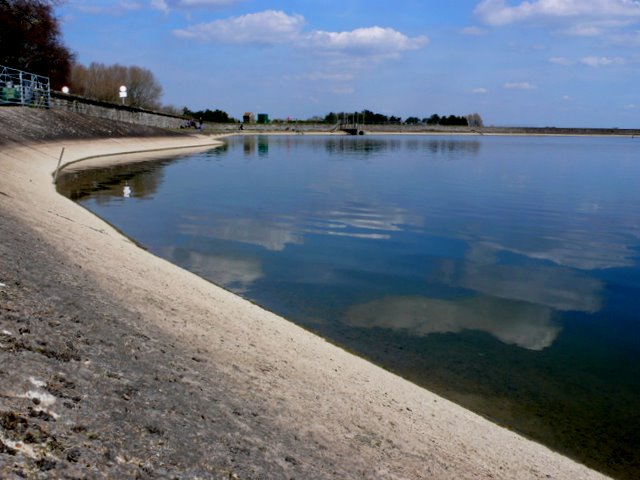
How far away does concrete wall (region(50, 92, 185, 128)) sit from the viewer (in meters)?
56.4

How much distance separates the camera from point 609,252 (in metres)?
19.3

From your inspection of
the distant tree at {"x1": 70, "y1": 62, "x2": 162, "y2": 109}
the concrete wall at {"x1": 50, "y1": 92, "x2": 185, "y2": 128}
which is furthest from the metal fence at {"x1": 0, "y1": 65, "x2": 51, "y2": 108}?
the distant tree at {"x1": 70, "y1": 62, "x2": 162, "y2": 109}

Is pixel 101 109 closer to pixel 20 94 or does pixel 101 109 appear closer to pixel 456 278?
pixel 20 94

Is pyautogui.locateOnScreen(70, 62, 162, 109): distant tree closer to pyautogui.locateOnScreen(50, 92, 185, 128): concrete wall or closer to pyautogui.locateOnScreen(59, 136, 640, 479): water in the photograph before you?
pyautogui.locateOnScreen(50, 92, 185, 128): concrete wall

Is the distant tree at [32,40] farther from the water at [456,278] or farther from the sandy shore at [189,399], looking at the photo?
the sandy shore at [189,399]

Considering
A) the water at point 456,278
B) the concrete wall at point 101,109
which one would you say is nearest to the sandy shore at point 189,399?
the water at point 456,278

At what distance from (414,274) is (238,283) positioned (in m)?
4.84

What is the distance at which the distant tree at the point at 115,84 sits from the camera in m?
121

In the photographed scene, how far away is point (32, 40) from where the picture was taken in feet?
216

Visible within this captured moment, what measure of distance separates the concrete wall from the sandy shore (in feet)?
163

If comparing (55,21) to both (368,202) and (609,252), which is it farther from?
(609,252)

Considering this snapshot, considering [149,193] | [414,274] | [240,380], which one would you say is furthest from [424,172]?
[240,380]

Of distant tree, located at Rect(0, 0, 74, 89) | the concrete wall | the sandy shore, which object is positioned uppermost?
distant tree, located at Rect(0, 0, 74, 89)

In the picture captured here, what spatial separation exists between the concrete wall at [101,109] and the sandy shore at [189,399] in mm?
49749
